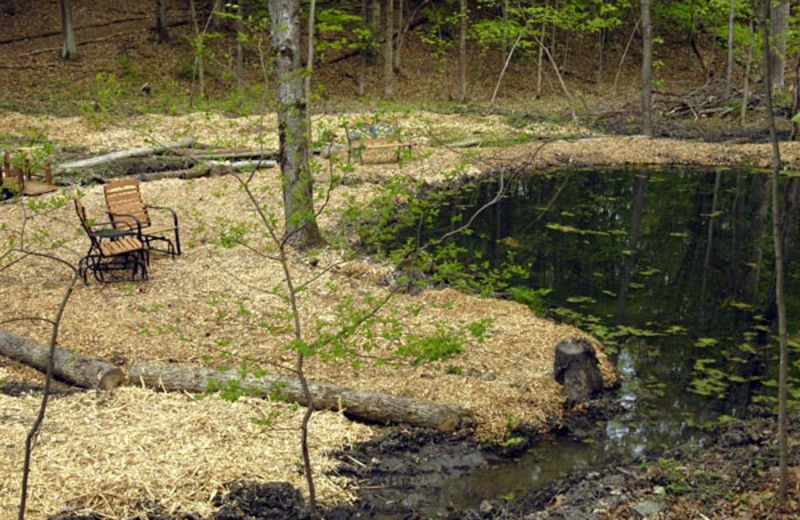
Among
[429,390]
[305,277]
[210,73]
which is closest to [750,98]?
[210,73]

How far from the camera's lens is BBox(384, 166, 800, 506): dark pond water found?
7.14 metres

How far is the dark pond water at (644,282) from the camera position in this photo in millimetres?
7141

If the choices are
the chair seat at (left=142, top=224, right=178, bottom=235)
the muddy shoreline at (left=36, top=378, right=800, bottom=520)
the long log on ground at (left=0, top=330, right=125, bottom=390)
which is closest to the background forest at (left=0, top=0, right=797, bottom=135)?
the chair seat at (left=142, top=224, right=178, bottom=235)

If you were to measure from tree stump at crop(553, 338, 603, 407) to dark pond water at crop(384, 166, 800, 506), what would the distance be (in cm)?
38

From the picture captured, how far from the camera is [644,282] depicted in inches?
448

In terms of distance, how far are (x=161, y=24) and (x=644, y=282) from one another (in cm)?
2217

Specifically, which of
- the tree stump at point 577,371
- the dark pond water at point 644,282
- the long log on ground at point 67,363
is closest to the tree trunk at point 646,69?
the dark pond water at point 644,282

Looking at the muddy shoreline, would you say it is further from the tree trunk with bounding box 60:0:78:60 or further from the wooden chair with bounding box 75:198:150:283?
the tree trunk with bounding box 60:0:78:60

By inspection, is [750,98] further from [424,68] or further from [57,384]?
[57,384]

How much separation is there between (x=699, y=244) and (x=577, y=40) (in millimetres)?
23945

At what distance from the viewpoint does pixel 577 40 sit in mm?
35375

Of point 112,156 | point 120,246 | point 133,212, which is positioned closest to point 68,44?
point 112,156

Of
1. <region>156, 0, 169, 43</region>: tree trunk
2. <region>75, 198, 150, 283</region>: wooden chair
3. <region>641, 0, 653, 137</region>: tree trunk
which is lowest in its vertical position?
<region>75, 198, 150, 283</region>: wooden chair

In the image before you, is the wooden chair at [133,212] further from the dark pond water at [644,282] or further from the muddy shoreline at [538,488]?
the muddy shoreline at [538,488]
